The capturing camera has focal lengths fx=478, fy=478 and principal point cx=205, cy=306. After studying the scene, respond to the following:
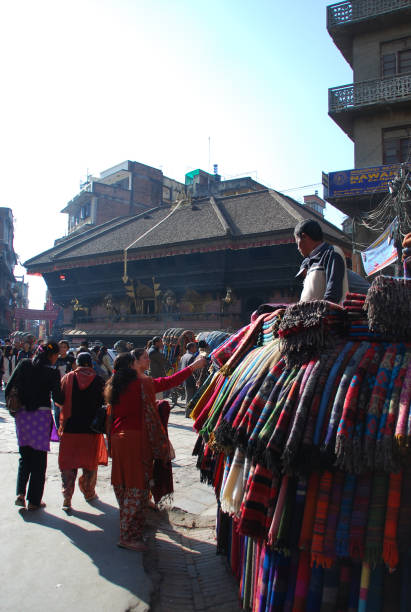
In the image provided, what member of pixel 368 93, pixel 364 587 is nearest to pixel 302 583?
pixel 364 587

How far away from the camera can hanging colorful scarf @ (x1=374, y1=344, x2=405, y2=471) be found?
2.17 meters

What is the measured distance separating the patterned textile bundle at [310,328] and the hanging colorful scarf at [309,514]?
2.11 ft

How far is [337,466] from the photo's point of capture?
2.35 metres

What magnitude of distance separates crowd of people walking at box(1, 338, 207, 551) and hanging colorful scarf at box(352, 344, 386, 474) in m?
2.17

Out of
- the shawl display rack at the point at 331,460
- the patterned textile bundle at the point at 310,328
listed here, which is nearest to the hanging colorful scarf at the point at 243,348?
the shawl display rack at the point at 331,460

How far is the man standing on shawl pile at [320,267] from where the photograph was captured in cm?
300

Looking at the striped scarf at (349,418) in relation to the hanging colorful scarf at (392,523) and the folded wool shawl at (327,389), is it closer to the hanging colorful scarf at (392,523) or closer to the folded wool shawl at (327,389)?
the folded wool shawl at (327,389)

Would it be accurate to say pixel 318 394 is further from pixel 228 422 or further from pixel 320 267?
pixel 320 267

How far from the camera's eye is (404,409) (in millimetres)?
2188

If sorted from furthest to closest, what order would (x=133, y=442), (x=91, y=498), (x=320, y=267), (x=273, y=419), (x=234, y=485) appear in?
(x=91, y=498)
(x=133, y=442)
(x=320, y=267)
(x=234, y=485)
(x=273, y=419)

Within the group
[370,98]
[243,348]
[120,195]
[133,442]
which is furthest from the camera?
[120,195]

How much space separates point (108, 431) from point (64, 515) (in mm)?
1016

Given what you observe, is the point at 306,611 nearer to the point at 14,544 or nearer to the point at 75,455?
the point at 14,544

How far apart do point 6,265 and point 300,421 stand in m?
52.8
